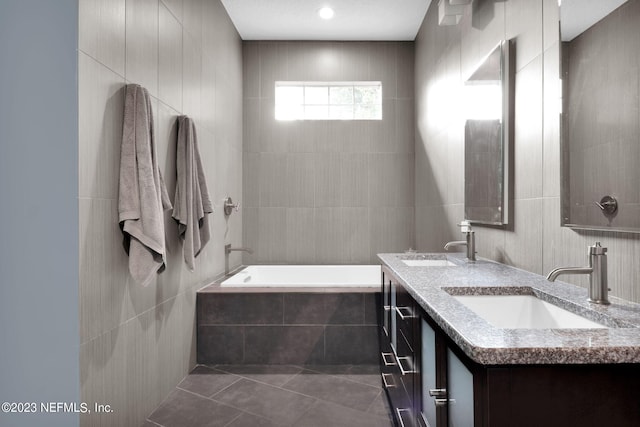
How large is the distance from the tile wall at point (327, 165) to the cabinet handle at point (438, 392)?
2.88 m

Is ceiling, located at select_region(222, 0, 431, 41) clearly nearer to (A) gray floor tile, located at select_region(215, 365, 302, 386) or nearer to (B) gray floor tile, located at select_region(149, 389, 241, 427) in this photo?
(A) gray floor tile, located at select_region(215, 365, 302, 386)

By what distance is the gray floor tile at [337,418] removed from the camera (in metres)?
2.07

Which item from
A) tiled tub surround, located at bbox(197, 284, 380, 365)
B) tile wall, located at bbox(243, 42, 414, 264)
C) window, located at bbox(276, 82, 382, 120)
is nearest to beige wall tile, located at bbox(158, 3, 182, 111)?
tiled tub surround, located at bbox(197, 284, 380, 365)

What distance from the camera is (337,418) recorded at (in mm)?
2135

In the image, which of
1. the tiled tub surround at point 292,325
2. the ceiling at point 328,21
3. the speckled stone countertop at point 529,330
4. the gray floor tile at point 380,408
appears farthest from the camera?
the ceiling at point 328,21

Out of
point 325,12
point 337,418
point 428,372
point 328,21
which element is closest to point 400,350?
point 428,372

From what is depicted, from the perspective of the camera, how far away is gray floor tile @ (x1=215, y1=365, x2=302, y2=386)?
8.59 ft

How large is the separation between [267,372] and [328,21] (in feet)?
9.92

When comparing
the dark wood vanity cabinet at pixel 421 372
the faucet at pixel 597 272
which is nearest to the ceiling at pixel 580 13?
the faucet at pixel 597 272

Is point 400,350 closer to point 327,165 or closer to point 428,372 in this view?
point 428,372

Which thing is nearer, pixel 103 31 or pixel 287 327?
pixel 103 31

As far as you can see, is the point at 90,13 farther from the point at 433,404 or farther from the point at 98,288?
the point at 433,404

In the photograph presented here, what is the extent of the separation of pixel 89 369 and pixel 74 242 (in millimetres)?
512

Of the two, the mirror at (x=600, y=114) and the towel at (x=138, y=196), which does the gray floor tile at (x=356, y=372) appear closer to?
the towel at (x=138, y=196)
